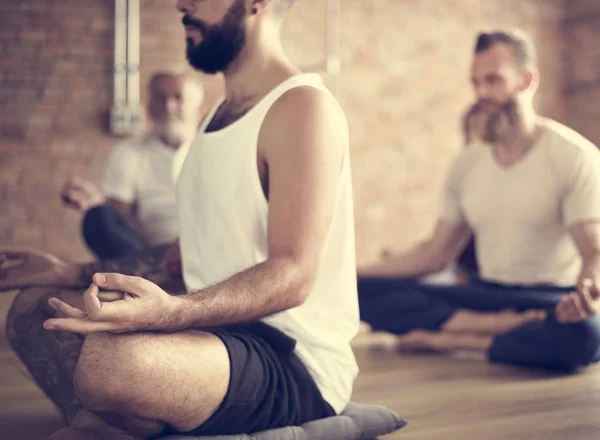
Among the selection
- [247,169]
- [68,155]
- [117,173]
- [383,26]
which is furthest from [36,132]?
[247,169]

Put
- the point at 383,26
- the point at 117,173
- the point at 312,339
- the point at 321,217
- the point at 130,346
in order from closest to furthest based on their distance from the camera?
the point at 130,346, the point at 321,217, the point at 312,339, the point at 117,173, the point at 383,26

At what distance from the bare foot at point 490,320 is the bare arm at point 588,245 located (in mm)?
320

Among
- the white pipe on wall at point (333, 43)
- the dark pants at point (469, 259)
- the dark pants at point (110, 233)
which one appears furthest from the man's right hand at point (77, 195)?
the white pipe on wall at point (333, 43)

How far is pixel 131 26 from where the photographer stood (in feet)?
16.8

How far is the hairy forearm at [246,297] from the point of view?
54.6 inches

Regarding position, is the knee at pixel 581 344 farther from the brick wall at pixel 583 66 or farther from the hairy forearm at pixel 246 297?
the brick wall at pixel 583 66

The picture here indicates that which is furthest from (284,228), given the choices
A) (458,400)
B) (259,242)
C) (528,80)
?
(528,80)

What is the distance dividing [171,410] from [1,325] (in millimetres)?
3163

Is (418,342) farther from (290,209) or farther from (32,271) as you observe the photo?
(290,209)

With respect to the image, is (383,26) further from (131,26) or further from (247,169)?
(247,169)

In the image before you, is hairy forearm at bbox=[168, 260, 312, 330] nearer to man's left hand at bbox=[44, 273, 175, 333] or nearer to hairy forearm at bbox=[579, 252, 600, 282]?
man's left hand at bbox=[44, 273, 175, 333]

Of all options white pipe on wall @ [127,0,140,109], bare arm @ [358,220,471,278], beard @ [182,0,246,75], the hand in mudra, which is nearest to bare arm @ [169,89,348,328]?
beard @ [182,0,246,75]

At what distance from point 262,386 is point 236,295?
0.22 m

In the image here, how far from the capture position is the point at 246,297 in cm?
144
